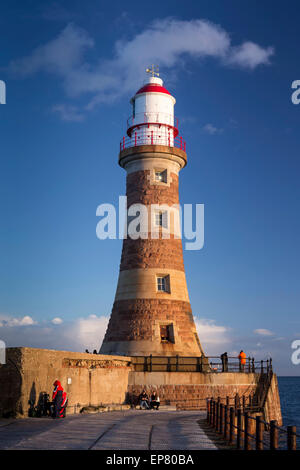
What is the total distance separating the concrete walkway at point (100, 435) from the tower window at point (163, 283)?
1396 centimetres

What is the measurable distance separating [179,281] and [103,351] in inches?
231

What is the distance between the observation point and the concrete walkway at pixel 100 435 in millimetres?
10312

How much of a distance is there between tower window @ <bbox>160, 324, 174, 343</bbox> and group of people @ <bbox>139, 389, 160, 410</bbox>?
4536mm

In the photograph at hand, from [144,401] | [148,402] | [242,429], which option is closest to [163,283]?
[148,402]

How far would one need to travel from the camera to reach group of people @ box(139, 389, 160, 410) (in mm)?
23328

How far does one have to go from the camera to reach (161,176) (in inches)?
1228

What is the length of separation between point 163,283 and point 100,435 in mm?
17735

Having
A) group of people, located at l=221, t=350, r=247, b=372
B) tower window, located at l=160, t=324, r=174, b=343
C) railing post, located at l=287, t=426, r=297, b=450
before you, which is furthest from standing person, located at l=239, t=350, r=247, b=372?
railing post, located at l=287, t=426, r=297, b=450

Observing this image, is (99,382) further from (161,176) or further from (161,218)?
(161,176)

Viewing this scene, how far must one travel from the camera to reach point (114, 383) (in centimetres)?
2414

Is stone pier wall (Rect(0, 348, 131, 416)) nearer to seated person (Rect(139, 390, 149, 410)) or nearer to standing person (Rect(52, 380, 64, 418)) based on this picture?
standing person (Rect(52, 380, 64, 418))

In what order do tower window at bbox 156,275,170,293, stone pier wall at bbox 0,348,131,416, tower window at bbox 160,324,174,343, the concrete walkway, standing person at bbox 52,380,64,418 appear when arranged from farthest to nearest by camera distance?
1. tower window at bbox 156,275,170,293
2. tower window at bbox 160,324,174,343
3. standing person at bbox 52,380,64,418
4. stone pier wall at bbox 0,348,131,416
5. the concrete walkway

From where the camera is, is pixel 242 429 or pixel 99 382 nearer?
pixel 242 429

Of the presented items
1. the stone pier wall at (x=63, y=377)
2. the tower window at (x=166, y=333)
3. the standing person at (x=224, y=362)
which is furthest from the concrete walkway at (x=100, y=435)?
the tower window at (x=166, y=333)
